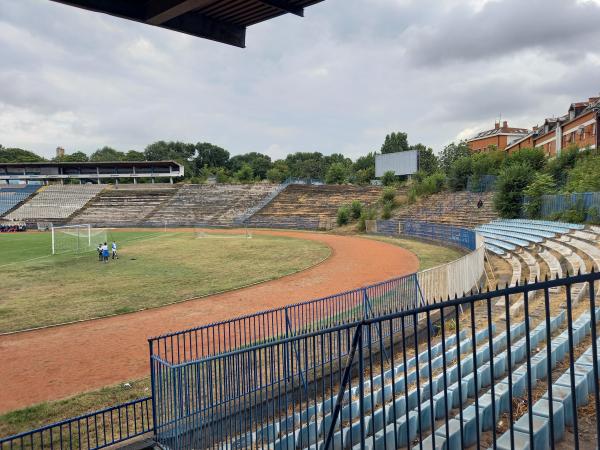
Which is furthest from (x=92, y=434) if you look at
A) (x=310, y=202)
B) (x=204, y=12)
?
(x=310, y=202)

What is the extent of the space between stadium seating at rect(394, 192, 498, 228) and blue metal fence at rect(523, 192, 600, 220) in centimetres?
701

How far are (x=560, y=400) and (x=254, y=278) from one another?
17.2 meters

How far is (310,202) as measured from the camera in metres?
60.5

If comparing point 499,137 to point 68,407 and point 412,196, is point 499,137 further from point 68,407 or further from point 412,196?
point 68,407

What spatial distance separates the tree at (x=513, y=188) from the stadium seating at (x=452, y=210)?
9.44 feet

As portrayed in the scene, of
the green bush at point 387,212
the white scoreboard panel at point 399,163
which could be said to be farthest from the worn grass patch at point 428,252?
the white scoreboard panel at point 399,163

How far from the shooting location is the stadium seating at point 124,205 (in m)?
65.1

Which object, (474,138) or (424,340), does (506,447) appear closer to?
(424,340)

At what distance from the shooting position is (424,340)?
10.4 meters

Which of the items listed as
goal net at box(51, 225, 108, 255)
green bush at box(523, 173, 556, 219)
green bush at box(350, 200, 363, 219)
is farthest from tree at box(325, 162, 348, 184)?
green bush at box(523, 173, 556, 219)

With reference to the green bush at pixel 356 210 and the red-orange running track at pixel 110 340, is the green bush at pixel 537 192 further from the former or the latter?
the green bush at pixel 356 210

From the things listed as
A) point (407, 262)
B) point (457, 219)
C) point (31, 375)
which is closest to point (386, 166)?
point (457, 219)

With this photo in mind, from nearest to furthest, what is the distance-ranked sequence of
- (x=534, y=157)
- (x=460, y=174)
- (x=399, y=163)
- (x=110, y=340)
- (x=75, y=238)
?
(x=110, y=340) → (x=534, y=157) → (x=75, y=238) → (x=460, y=174) → (x=399, y=163)

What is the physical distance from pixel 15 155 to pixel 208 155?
6243 cm
